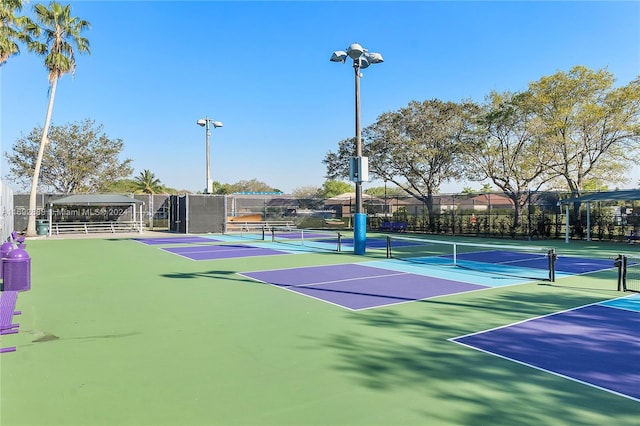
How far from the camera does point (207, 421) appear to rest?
137 inches

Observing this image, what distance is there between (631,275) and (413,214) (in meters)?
19.7

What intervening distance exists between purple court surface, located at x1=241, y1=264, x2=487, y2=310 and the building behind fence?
12.4m

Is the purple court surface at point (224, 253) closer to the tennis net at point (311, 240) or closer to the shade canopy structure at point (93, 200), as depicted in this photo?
the tennis net at point (311, 240)

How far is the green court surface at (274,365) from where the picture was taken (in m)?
3.63

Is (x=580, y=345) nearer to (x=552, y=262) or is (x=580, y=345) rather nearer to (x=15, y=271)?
(x=552, y=262)

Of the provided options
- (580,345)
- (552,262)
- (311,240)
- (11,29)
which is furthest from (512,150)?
(11,29)

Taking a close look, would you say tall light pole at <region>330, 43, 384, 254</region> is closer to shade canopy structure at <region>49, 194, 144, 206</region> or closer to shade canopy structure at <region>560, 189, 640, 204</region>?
shade canopy structure at <region>560, 189, 640, 204</region>

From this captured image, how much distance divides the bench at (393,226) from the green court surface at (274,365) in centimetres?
2218

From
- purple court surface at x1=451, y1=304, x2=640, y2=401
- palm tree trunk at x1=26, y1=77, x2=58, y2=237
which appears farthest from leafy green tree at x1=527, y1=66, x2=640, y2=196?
palm tree trunk at x1=26, y1=77, x2=58, y2=237

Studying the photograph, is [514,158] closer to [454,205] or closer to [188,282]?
[454,205]

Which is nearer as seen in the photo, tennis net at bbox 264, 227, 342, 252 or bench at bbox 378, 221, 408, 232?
tennis net at bbox 264, 227, 342, 252

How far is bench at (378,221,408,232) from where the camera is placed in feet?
102

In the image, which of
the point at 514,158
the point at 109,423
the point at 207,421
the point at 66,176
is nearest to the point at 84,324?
the point at 109,423

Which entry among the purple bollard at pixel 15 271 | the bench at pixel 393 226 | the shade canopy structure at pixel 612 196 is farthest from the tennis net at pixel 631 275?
the bench at pixel 393 226
